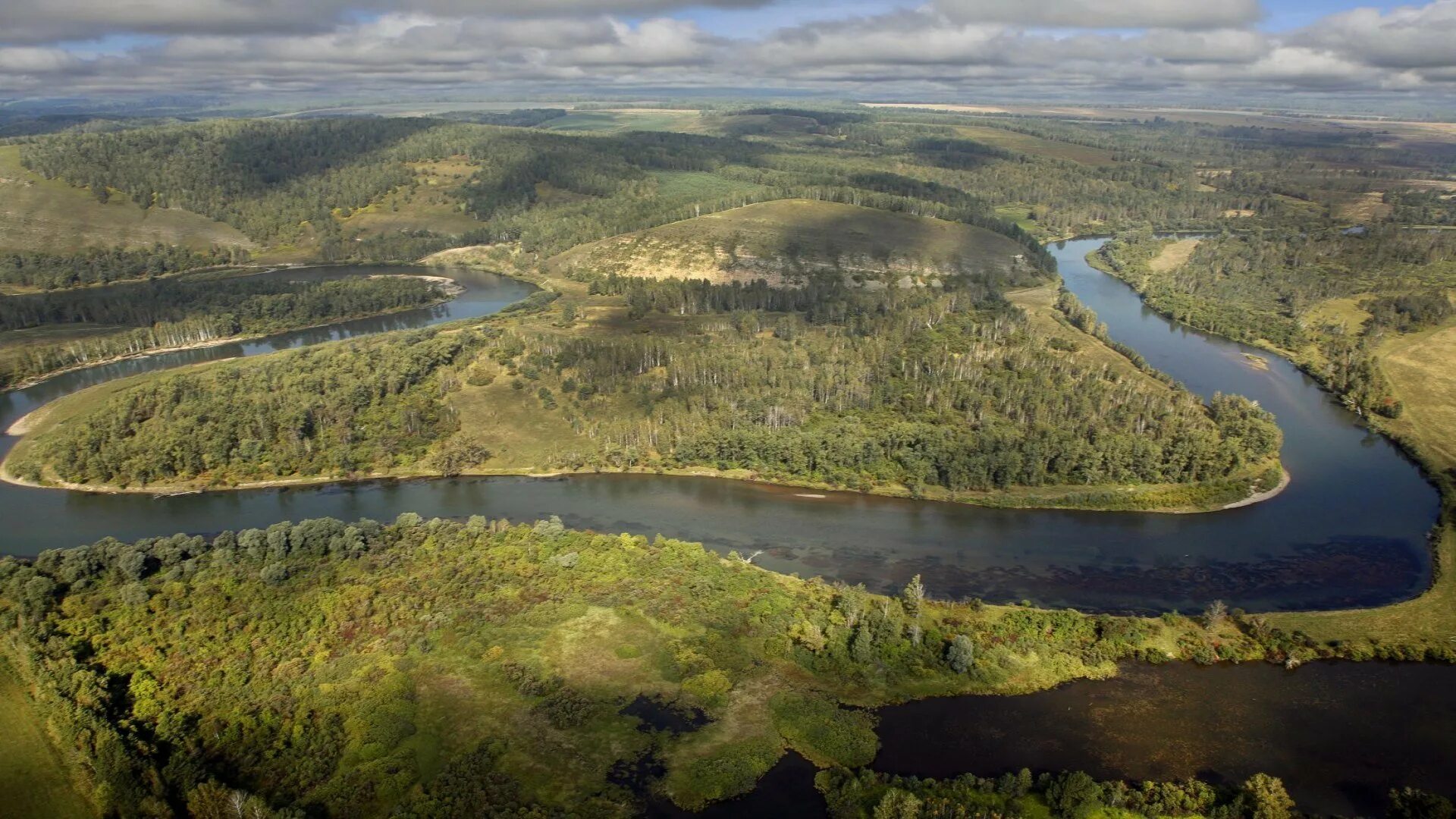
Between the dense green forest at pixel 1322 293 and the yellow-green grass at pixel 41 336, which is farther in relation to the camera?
the yellow-green grass at pixel 41 336

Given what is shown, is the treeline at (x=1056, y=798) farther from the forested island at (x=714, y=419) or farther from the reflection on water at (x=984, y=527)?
the forested island at (x=714, y=419)

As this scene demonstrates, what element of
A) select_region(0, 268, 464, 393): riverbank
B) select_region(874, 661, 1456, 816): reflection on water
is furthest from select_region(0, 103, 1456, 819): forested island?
select_region(0, 268, 464, 393): riverbank

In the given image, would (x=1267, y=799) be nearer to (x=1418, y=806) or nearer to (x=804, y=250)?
(x=1418, y=806)

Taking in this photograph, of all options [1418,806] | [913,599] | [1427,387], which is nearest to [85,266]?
[913,599]

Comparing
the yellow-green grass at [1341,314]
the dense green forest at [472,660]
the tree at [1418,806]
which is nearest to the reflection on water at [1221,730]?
the tree at [1418,806]

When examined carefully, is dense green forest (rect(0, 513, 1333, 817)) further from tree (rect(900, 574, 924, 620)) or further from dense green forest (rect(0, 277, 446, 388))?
dense green forest (rect(0, 277, 446, 388))

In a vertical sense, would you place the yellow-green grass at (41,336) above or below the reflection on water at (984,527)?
above
